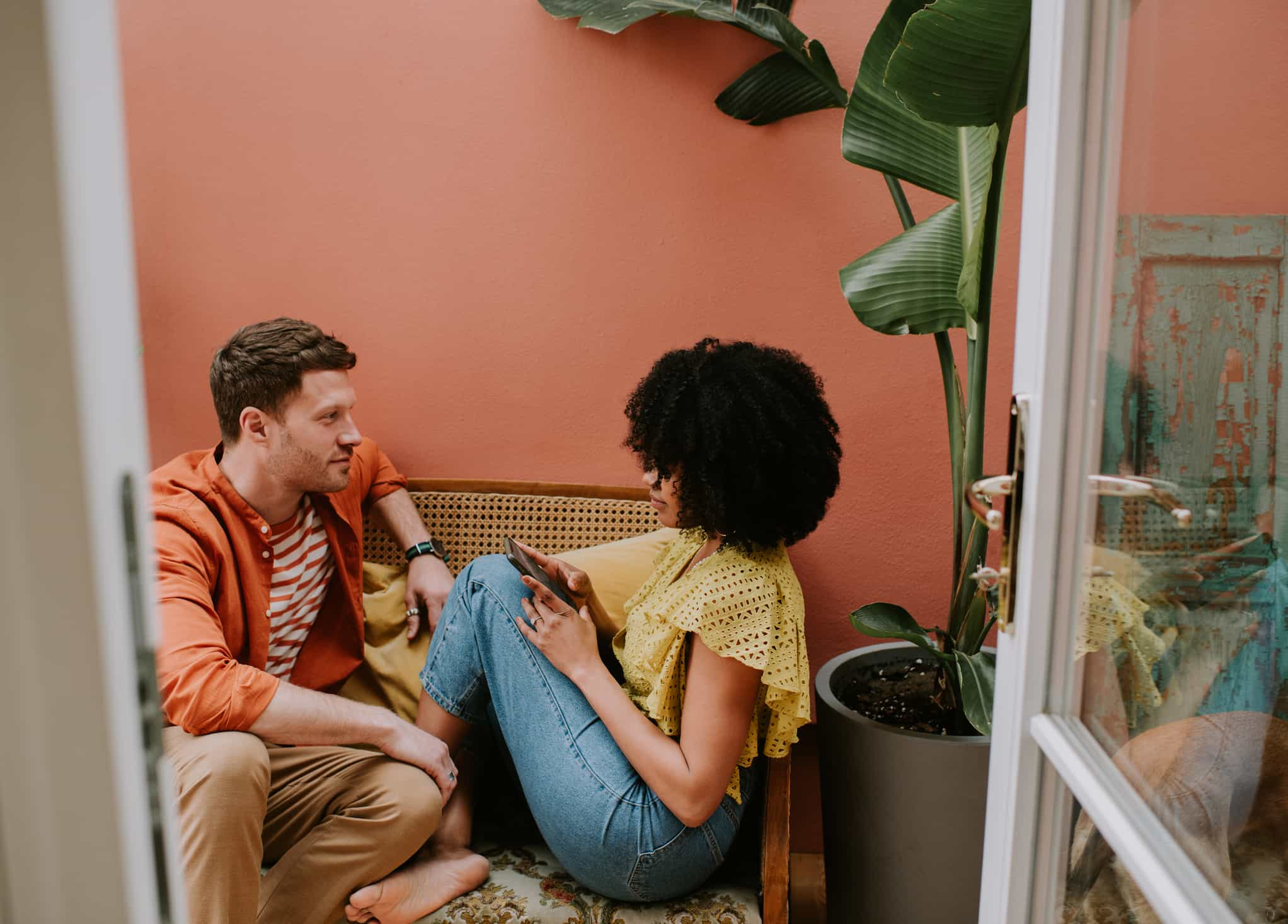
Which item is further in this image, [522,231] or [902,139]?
[522,231]

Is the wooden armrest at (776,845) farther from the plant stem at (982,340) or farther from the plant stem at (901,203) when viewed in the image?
the plant stem at (901,203)

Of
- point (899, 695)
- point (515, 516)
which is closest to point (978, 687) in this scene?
point (899, 695)

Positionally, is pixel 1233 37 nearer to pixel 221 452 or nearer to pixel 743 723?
pixel 743 723

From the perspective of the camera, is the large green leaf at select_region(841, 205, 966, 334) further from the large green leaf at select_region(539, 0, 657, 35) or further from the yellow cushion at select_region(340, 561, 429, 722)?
the yellow cushion at select_region(340, 561, 429, 722)

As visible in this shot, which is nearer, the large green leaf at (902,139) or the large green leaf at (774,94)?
the large green leaf at (902,139)

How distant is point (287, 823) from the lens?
1442 mm

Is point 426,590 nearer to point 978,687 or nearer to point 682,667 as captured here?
point 682,667

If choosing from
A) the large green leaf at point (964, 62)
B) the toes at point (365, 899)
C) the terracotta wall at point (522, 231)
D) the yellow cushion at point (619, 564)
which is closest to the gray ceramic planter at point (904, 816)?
the yellow cushion at point (619, 564)

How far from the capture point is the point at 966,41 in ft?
3.78

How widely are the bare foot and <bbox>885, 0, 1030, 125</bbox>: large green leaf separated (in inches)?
49.3

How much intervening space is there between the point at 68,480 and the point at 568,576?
3.83 ft

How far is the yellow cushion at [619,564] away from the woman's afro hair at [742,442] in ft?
1.01

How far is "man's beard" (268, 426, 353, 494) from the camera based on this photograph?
1644 mm

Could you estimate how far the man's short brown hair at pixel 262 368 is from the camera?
1.65 metres
